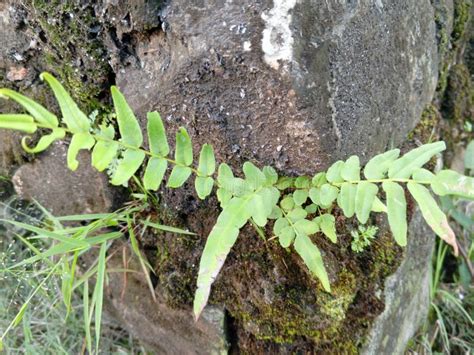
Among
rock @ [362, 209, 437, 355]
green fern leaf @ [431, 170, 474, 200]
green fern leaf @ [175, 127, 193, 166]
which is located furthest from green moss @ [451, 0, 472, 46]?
green fern leaf @ [175, 127, 193, 166]

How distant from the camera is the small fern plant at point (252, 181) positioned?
1115 mm

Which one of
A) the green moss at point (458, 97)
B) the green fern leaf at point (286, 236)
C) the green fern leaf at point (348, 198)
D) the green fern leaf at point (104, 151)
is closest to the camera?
the green fern leaf at point (104, 151)

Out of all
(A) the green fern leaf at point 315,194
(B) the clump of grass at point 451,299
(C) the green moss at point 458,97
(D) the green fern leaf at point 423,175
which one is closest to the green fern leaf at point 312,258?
(A) the green fern leaf at point 315,194

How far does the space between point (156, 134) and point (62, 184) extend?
0.90m

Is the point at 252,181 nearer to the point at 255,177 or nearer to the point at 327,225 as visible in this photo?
the point at 255,177

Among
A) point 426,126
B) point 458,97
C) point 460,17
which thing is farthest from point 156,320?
point 460,17

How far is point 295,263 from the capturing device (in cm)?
159

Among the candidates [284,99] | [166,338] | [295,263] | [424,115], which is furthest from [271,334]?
[424,115]

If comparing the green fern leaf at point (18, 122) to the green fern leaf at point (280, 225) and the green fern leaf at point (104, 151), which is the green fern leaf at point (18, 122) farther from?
the green fern leaf at point (280, 225)

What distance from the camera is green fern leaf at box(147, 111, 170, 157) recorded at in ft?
3.95

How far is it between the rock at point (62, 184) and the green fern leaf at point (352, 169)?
3.17ft

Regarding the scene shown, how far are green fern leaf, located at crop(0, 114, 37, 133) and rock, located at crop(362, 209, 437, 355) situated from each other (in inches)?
49.1

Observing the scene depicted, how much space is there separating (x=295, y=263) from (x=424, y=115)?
2.70 feet

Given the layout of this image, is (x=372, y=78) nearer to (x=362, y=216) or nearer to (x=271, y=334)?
(x=362, y=216)
